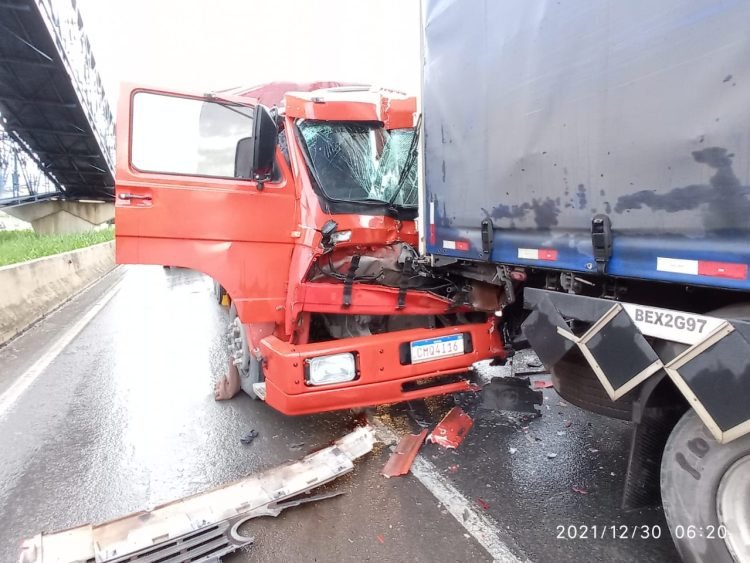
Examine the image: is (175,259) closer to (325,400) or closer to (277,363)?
(277,363)

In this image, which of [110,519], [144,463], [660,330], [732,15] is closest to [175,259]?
[144,463]

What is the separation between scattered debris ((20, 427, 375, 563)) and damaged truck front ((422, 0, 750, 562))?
1.64 meters

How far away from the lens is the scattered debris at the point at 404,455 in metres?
3.12

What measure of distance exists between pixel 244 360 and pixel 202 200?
60.5 inches

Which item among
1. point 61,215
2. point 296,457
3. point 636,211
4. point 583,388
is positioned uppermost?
point 61,215

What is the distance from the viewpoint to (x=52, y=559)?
2.25 meters

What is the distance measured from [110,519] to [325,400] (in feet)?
4.57

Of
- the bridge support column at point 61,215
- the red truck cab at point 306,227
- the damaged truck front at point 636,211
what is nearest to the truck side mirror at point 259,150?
the red truck cab at point 306,227

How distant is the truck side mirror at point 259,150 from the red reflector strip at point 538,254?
191cm

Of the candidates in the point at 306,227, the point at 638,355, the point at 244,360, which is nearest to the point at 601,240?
the point at 638,355

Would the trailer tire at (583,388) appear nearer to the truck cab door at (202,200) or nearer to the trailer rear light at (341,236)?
the trailer rear light at (341,236)

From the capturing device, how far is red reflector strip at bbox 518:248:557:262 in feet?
7.78

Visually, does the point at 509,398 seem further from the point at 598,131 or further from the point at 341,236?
the point at 598,131

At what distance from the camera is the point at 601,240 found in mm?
2082
